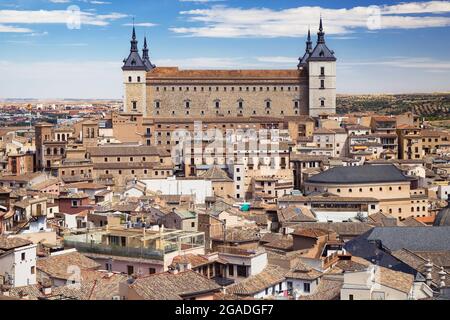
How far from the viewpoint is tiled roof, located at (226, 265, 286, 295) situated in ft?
17.6

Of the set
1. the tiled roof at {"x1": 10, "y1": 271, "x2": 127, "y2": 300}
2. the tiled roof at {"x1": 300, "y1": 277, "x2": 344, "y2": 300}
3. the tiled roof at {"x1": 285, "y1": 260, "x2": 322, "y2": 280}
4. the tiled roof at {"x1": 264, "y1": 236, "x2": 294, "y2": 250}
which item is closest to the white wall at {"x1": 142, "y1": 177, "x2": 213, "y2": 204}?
the tiled roof at {"x1": 264, "y1": 236, "x2": 294, "y2": 250}

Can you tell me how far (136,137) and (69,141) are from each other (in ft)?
11.7

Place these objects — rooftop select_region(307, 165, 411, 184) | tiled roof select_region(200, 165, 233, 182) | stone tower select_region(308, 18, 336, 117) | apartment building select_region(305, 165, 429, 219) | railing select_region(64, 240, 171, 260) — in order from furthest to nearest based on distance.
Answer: stone tower select_region(308, 18, 336, 117) → tiled roof select_region(200, 165, 233, 182) → rooftop select_region(307, 165, 411, 184) → apartment building select_region(305, 165, 429, 219) → railing select_region(64, 240, 171, 260)

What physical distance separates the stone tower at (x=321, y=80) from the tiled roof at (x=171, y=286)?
2219 centimetres

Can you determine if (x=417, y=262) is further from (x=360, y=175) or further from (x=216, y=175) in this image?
(x=216, y=175)

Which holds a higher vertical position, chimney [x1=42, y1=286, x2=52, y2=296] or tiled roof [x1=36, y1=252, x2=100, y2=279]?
chimney [x1=42, y1=286, x2=52, y2=296]

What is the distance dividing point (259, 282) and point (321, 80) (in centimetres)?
2178

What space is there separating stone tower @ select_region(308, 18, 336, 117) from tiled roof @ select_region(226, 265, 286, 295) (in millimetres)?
20842

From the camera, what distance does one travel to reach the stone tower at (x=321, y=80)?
26.7 metres

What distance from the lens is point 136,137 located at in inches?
923

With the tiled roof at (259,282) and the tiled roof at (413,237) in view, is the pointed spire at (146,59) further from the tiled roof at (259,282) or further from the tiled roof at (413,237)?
the tiled roof at (259,282)

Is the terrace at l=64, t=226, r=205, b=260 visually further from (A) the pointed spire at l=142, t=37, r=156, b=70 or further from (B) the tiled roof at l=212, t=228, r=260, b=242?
(A) the pointed spire at l=142, t=37, r=156, b=70

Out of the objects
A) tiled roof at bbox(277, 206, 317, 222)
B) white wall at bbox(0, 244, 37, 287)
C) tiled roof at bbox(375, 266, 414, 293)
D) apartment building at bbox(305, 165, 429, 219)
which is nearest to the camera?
tiled roof at bbox(375, 266, 414, 293)
